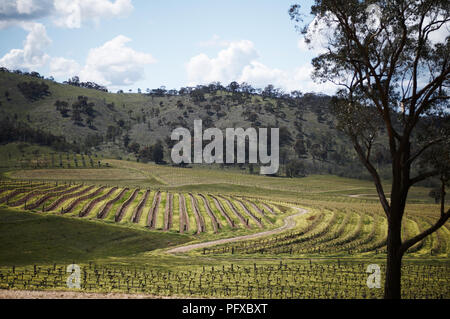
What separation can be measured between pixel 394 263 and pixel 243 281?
12.9 meters

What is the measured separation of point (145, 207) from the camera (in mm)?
72438

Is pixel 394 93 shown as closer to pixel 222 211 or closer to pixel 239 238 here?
pixel 239 238

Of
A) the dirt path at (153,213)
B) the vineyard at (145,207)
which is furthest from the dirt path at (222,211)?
the dirt path at (153,213)

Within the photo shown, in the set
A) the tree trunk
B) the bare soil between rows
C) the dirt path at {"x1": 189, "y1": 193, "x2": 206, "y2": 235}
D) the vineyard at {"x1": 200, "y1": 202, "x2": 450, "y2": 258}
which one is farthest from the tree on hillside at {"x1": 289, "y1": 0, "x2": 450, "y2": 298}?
the dirt path at {"x1": 189, "y1": 193, "x2": 206, "y2": 235}

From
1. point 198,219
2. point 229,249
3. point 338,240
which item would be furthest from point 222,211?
point 338,240

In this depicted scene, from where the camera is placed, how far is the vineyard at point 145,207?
62.5 meters

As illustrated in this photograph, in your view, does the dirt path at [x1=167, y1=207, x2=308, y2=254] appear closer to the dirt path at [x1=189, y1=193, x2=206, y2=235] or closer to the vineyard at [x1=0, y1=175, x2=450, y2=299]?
the vineyard at [x1=0, y1=175, x2=450, y2=299]

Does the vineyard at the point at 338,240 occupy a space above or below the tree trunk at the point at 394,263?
below

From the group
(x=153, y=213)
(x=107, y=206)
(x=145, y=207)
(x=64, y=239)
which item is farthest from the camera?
(x=145, y=207)

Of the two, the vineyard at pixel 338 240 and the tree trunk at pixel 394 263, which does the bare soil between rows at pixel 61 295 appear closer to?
the tree trunk at pixel 394 263

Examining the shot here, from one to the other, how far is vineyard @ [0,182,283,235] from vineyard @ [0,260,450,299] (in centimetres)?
2549

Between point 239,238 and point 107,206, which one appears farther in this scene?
point 107,206

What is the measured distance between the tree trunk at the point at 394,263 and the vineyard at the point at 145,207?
4009cm

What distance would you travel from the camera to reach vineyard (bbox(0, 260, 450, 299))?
1039 inches
